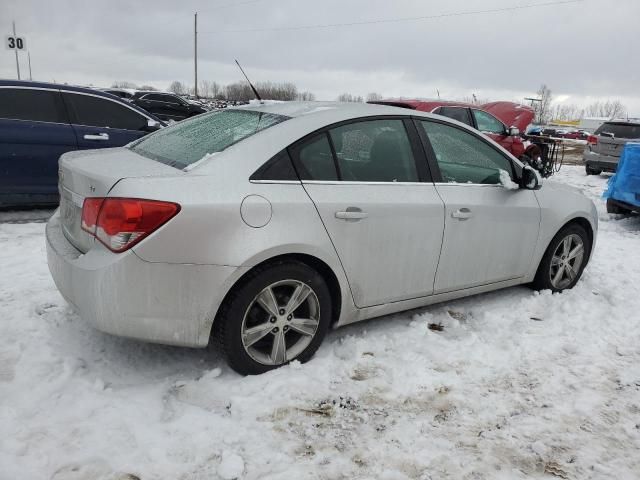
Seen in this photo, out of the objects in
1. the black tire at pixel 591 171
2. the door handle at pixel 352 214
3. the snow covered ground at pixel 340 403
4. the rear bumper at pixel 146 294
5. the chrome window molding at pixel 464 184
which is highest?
the chrome window molding at pixel 464 184

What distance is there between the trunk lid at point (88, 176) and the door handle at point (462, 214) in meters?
1.83

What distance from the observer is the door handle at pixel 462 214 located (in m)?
3.51

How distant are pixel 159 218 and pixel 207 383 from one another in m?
0.98

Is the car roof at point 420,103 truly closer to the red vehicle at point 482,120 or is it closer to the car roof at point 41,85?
the red vehicle at point 482,120

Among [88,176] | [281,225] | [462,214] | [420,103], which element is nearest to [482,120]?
[420,103]

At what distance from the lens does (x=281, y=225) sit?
9.06 feet

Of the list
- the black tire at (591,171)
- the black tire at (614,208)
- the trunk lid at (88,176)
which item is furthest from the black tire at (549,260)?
the black tire at (591,171)

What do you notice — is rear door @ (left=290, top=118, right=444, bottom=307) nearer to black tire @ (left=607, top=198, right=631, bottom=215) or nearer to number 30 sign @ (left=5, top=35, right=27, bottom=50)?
black tire @ (left=607, top=198, right=631, bottom=215)

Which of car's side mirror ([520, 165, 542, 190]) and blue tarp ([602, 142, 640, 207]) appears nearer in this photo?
car's side mirror ([520, 165, 542, 190])

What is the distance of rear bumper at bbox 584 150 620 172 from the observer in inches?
518

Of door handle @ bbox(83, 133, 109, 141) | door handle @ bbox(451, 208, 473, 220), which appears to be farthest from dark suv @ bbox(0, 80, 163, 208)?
door handle @ bbox(451, 208, 473, 220)

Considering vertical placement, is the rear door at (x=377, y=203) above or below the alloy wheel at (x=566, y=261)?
above

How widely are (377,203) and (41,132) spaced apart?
4.71 metres

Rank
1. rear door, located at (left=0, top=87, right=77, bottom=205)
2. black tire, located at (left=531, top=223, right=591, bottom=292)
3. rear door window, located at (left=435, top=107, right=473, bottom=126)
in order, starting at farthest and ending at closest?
rear door window, located at (left=435, top=107, right=473, bottom=126) < rear door, located at (left=0, top=87, right=77, bottom=205) < black tire, located at (left=531, top=223, right=591, bottom=292)
